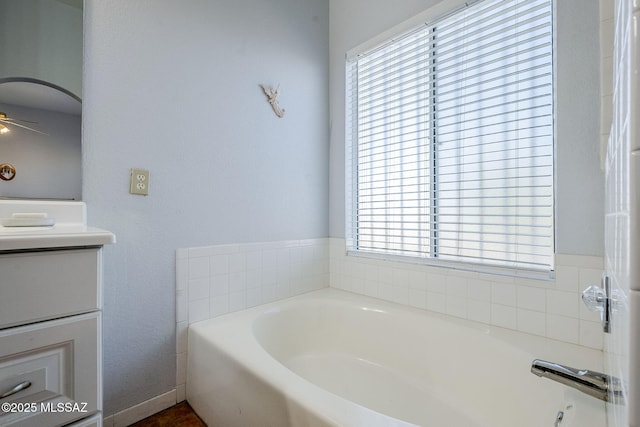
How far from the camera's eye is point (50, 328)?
79cm

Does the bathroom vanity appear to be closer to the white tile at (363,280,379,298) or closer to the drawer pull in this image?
the drawer pull

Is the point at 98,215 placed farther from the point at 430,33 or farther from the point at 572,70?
the point at 572,70

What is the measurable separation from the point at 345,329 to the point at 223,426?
835mm

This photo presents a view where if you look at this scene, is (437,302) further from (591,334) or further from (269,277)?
(269,277)

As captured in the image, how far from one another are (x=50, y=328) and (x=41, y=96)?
0.97 m

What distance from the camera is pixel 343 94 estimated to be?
7.22 ft

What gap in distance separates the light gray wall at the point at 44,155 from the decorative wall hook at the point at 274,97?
0.98 m

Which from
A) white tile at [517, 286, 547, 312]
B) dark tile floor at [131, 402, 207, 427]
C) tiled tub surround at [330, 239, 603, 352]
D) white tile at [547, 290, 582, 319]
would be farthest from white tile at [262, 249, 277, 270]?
white tile at [547, 290, 582, 319]

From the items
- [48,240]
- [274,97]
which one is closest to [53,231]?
[48,240]

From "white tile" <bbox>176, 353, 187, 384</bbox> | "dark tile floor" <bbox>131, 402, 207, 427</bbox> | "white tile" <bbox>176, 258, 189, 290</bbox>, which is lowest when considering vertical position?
"dark tile floor" <bbox>131, 402, 207, 427</bbox>

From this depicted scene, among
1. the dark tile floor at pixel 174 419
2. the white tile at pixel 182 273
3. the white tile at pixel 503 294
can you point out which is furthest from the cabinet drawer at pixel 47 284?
the white tile at pixel 503 294

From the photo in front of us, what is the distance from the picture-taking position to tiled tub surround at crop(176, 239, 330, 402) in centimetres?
155

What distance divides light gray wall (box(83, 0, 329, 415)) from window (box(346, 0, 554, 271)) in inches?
22.1

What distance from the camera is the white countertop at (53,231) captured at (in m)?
0.75
